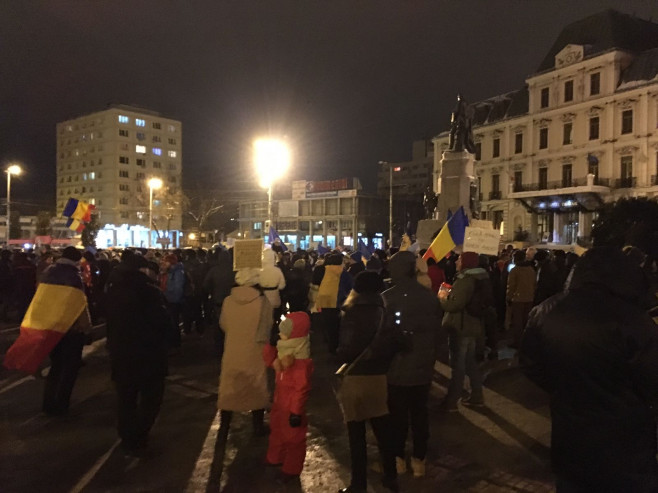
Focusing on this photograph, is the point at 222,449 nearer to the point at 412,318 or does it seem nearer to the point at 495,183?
the point at 412,318

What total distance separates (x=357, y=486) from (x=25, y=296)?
9953 millimetres

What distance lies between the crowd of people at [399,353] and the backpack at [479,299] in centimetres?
2

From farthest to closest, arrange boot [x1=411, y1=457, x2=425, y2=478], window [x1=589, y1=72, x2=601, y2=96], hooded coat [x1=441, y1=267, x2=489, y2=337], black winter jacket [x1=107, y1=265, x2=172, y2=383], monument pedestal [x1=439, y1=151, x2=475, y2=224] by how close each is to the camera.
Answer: window [x1=589, y1=72, x2=601, y2=96] < monument pedestal [x1=439, y1=151, x2=475, y2=224] < hooded coat [x1=441, y1=267, x2=489, y2=337] < black winter jacket [x1=107, y1=265, x2=172, y2=383] < boot [x1=411, y1=457, x2=425, y2=478]

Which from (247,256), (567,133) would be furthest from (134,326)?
(567,133)

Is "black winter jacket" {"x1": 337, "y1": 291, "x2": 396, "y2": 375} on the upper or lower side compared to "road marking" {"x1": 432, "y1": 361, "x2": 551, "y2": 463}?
upper

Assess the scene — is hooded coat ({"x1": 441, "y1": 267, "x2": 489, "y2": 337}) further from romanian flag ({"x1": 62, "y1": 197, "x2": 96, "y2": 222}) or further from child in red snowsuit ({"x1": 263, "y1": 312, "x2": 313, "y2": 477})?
romanian flag ({"x1": 62, "y1": 197, "x2": 96, "y2": 222})

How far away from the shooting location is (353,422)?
14.4ft

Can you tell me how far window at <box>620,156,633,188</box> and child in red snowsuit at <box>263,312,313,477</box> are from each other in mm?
40534

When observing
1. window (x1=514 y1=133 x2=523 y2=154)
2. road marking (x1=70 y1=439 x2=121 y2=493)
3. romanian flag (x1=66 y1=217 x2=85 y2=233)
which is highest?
window (x1=514 y1=133 x2=523 y2=154)

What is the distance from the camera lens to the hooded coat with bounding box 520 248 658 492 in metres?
2.69

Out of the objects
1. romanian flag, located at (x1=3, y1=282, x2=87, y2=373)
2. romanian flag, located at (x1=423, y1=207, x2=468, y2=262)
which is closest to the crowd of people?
romanian flag, located at (x1=3, y1=282, x2=87, y2=373)

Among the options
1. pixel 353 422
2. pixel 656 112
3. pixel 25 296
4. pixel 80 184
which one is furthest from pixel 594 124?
pixel 80 184

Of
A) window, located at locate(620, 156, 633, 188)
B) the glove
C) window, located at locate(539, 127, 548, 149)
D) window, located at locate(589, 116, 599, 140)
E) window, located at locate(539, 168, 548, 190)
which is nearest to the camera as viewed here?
the glove

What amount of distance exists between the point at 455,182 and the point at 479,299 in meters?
13.1
